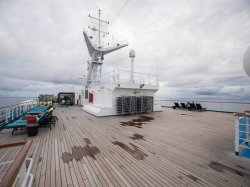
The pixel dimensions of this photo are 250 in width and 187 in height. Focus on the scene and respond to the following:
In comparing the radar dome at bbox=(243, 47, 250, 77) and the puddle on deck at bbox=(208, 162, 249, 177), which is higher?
the radar dome at bbox=(243, 47, 250, 77)

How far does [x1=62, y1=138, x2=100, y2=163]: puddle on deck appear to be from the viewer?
3232 millimetres

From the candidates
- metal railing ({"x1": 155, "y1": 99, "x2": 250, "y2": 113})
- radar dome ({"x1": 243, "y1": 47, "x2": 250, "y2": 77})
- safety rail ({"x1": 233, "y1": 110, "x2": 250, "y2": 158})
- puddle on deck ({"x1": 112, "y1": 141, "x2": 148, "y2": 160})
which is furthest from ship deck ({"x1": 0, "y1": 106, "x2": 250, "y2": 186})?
metal railing ({"x1": 155, "y1": 99, "x2": 250, "y2": 113})

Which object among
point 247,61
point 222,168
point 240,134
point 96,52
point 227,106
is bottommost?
point 222,168

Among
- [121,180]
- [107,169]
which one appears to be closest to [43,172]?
[107,169]

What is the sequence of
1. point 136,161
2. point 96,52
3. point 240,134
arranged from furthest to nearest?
point 96,52 < point 240,134 < point 136,161

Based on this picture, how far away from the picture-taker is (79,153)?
11.5ft

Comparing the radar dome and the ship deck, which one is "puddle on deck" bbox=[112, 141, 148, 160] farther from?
the radar dome

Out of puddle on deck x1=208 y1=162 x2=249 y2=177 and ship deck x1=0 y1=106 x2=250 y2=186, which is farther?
puddle on deck x1=208 y1=162 x2=249 y2=177

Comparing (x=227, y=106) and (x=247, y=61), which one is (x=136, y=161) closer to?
(x=247, y=61)

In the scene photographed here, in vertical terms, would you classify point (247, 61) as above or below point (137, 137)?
above

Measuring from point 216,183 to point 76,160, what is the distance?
2951 millimetres

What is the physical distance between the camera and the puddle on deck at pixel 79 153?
3232 mm

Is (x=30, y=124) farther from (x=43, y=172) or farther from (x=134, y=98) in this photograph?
(x=134, y=98)

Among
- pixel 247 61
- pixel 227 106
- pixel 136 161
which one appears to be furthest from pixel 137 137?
pixel 227 106
